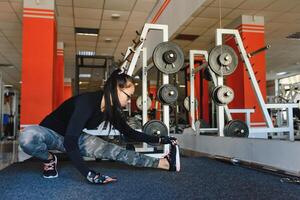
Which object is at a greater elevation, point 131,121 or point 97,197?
point 131,121

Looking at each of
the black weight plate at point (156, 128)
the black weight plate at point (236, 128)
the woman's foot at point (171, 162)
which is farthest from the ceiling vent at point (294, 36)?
the woman's foot at point (171, 162)

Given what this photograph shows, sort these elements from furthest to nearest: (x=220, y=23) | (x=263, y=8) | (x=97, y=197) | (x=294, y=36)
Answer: (x=294, y=36) → (x=220, y=23) → (x=263, y=8) → (x=97, y=197)

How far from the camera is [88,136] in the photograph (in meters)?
2.22

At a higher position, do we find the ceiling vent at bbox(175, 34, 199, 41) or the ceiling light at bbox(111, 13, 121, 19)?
the ceiling light at bbox(111, 13, 121, 19)

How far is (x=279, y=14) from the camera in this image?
18.4 ft

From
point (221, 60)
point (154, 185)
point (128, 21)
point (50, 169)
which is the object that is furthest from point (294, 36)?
point (50, 169)

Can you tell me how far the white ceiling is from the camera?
5324mm

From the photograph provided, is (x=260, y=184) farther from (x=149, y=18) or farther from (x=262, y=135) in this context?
(x=149, y=18)

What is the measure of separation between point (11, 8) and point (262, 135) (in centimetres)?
459

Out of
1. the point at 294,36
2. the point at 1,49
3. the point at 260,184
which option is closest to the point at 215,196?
the point at 260,184

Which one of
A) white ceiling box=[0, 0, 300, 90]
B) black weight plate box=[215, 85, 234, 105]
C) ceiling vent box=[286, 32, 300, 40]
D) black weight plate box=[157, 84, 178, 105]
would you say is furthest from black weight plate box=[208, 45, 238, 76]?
ceiling vent box=[286, 32, 300, 40]

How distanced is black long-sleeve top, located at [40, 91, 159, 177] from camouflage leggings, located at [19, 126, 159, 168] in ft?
0.24

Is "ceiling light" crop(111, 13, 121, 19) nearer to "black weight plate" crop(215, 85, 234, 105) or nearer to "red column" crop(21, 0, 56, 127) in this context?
"red column" crop(21, 0, 56, 127)

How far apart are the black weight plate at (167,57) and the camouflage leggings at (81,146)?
1.40 m
